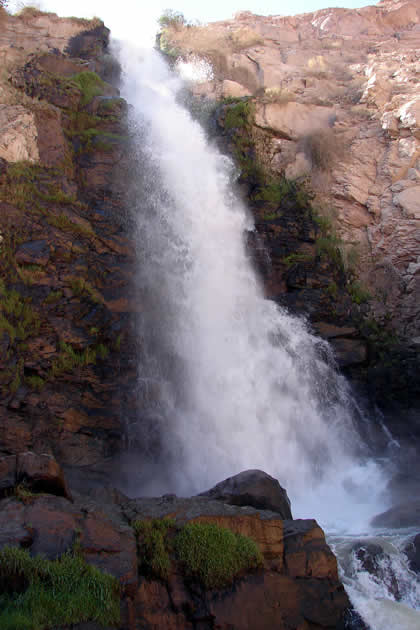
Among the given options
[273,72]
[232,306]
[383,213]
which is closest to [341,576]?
[232,306]

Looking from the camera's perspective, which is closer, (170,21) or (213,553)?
(213,553)

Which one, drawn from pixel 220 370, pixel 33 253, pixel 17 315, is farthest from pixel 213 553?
pixel 33 253

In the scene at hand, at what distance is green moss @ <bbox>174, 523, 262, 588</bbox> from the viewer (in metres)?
5.98

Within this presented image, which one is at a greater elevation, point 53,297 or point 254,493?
point 53,297

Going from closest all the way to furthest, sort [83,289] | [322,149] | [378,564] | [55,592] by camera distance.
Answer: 1. [55,592]
2. [378,564]
3. [83,289]
4. [322,149]

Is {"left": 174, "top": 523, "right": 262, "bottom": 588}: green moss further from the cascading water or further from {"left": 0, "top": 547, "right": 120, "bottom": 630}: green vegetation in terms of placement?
the cascading water

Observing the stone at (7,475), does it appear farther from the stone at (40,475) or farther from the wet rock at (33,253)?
the wet rock at (33,253)

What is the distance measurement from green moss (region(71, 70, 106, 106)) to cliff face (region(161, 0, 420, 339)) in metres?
5.24

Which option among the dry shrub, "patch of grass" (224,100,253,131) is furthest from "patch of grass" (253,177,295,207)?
"patch of grass" (224,100,253,131)

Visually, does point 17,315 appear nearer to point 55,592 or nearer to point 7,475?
point 7,475

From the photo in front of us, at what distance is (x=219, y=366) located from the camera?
12.7 meters

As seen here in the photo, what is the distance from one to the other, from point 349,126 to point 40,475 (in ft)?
59.5

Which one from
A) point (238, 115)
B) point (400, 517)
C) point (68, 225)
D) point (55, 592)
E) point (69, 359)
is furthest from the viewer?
point (238, 115)

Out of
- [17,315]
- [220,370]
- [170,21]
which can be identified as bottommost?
[220,370]
